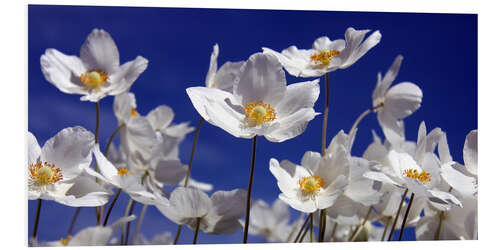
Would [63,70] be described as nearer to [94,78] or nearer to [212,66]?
[94,78]

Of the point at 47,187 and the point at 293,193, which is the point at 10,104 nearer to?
the point at 47,187

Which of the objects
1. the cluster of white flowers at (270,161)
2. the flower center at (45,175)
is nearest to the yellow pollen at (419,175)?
the cluster of white flowers at (270,161)

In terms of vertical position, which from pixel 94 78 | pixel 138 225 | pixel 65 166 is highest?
pixel 94 78

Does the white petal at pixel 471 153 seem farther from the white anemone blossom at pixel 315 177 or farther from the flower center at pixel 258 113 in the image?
the flower center at pixel 258 113

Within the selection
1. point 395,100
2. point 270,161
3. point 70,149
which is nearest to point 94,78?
point 70,149

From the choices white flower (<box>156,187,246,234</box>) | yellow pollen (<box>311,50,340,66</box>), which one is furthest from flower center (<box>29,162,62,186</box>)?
yellow pollen (<box>311,50,340,66</box>)
